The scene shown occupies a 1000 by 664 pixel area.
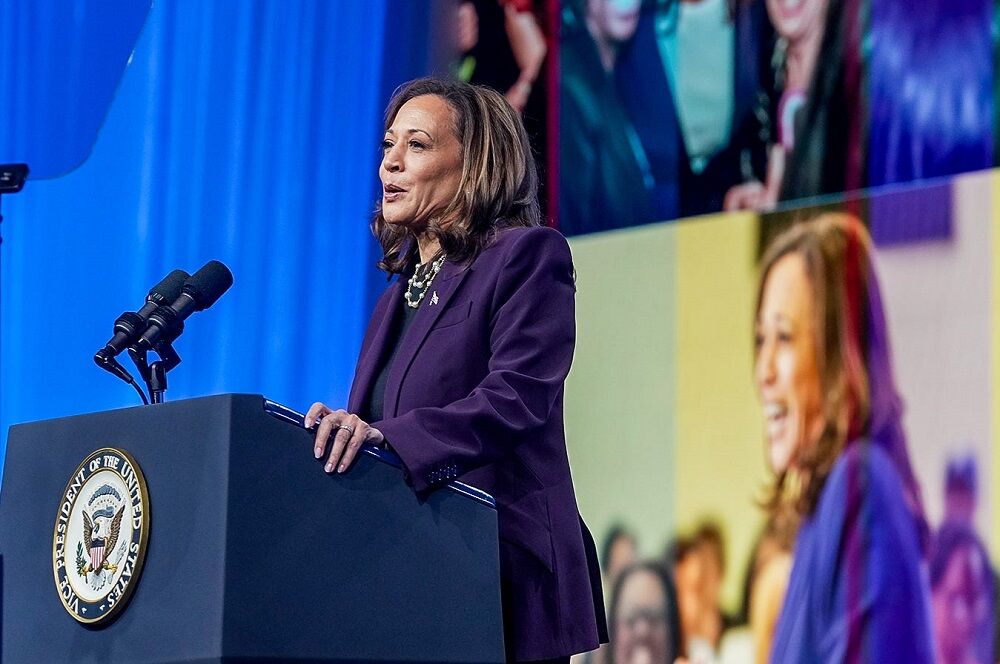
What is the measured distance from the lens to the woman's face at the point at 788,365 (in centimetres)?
363

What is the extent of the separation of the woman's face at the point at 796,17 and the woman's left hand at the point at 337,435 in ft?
7.72

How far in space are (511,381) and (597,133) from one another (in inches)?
94.7

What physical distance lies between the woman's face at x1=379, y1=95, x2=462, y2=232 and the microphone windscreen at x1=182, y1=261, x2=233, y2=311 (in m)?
0.24

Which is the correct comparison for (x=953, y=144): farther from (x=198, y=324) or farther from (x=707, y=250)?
(x=198, y=324)

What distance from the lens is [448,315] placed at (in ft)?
6.73

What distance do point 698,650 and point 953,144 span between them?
1340 mm

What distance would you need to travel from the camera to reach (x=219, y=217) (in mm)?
4434

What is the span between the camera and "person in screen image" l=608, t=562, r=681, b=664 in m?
3.88

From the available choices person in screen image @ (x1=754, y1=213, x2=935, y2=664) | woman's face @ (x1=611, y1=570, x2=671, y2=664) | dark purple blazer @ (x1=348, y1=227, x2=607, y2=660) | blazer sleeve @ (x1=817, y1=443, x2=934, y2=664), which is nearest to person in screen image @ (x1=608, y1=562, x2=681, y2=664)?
woman's face @ (x1=611, y1=570, x2=671, y2=664)

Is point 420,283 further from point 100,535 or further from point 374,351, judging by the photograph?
point 100,535

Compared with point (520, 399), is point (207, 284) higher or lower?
higher

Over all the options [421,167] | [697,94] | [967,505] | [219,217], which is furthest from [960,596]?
[219,217]

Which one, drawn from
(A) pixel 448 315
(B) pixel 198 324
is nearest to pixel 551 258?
(A) pixel 448 315

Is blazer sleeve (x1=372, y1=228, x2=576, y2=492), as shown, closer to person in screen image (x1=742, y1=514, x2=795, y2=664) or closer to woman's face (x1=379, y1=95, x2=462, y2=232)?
woman's face (x1=379, y1=95, x2=462, y2=232)
